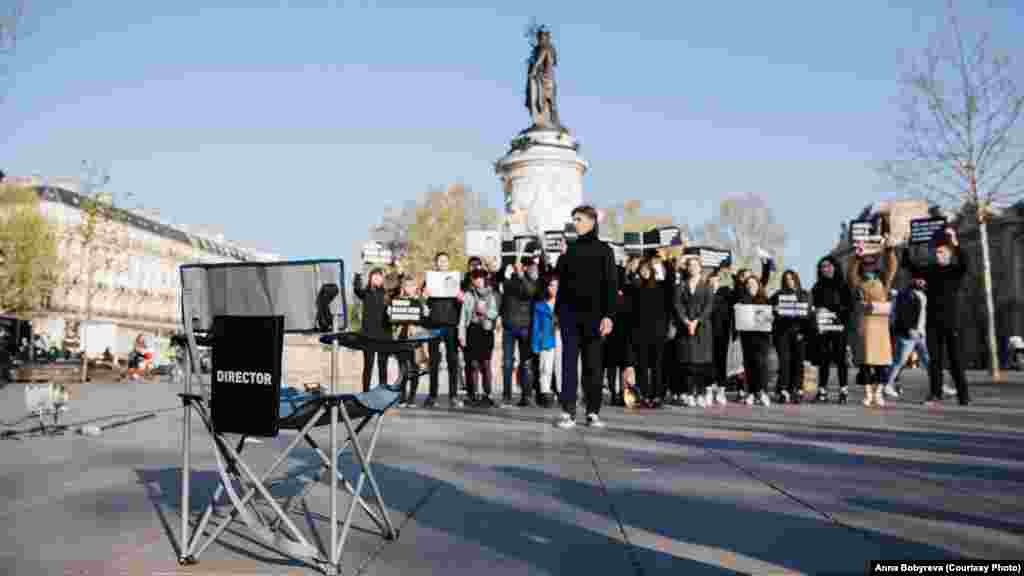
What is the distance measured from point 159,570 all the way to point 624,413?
8.27 metres

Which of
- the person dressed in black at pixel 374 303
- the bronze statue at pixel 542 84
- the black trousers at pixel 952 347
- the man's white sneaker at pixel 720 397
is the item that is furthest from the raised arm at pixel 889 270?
the bronze statue at pixel 542 84

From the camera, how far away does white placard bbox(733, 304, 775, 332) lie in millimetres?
12820

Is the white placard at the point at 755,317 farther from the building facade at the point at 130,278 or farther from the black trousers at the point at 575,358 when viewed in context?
the building facade at the point at 130,278

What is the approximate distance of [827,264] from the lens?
13359 mm

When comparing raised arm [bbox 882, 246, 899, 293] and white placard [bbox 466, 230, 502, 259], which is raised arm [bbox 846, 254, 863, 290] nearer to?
raised arm [bbox 882, 246, 899, 293]

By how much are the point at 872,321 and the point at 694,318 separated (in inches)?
103

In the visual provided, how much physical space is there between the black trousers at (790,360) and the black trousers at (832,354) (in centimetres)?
30

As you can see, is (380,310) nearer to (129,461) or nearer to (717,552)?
(129,461)

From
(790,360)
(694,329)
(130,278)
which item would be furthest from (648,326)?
(130,278)

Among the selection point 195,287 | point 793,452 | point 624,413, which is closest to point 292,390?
point 195,287

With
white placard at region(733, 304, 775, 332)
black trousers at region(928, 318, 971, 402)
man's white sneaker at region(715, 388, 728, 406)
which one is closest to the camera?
black trousers at region(928, 318, 971, 402)

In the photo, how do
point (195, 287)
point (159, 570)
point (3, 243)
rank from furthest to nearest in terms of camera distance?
point (3, 243) → point (195, 287) → point (159, 570)

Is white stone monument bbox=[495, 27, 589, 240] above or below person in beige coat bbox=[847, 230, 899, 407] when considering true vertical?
above

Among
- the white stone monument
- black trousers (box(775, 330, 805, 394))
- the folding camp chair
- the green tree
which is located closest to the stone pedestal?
the white stone monument
